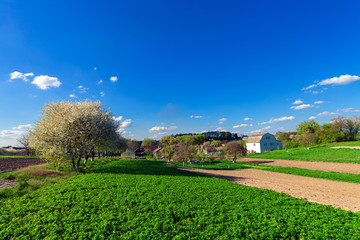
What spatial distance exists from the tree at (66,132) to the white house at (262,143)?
81990 millimetres

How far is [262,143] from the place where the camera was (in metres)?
88.4

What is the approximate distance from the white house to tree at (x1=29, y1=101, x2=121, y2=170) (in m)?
82.0

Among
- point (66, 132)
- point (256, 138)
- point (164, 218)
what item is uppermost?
point (66, 132)

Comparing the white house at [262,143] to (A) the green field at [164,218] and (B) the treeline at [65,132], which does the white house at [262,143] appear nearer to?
(B) the treeline at [65,132]

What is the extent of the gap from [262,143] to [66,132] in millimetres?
89615

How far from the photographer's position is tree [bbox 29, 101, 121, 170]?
2503 centimetres

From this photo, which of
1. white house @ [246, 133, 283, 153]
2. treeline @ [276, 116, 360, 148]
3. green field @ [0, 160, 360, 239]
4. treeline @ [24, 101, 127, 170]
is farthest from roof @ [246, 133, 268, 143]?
green field @ [0, 160, 360, 239]

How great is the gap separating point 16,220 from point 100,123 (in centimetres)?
2239

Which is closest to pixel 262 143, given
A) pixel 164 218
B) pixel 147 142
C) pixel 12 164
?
pixel 164 218

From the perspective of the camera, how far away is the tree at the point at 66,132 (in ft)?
82.1

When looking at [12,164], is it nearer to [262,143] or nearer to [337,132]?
[262,143]

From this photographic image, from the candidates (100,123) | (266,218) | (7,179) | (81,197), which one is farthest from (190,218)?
(100,123)

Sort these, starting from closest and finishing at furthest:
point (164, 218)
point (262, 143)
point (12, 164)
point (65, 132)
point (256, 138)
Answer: point (164, 218) < point (65, 132) < point (12, 164) < point (262, 143) < point (256, 138)

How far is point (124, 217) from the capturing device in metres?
9.20
